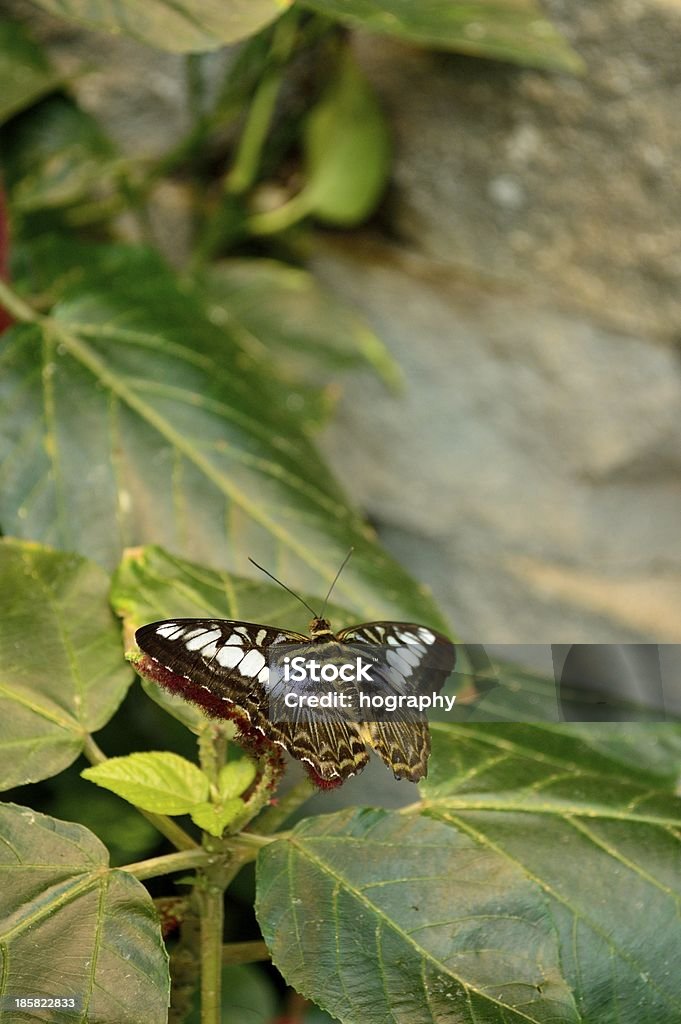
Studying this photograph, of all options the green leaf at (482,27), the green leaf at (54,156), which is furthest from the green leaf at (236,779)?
the green leaf at (54,156)

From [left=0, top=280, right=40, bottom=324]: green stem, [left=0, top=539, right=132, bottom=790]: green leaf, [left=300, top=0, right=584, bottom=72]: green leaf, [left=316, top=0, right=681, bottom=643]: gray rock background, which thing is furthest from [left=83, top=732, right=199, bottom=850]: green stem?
[left=316, top=0, right=681, bottom=643]: gray rock background

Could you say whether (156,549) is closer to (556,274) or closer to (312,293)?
(312,293)

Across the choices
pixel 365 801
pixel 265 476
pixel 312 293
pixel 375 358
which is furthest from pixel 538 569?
pixel 365 801

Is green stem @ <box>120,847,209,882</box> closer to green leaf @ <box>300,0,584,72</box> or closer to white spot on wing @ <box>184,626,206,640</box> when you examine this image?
white spot on wing @ <box>184,626,206,640</box>

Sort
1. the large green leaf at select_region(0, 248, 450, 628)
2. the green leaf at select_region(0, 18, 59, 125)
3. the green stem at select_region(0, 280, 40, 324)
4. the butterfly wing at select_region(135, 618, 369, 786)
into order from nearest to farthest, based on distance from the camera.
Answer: the butterfly wing at select_region(135, 618, 369, 786)
the large green leaf at select_region(0, 248, 450, 628)
the green stem at select_region(0, 280, 40, 324)
the green leaf at select_region(0, 18, 59, 125)

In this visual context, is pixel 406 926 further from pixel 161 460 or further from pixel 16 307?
pixel 16 307

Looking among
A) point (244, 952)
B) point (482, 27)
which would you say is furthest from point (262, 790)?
point (482, 27)
